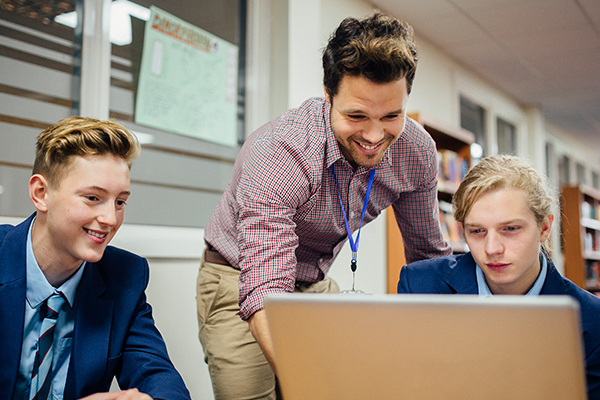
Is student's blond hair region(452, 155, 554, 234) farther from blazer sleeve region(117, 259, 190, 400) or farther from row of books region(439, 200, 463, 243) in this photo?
row of books region(439, 200, 463, 243)

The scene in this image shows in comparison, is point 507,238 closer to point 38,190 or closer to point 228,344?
point 228,344

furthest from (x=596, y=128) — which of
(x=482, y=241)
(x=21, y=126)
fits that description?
(x=21, y=126)

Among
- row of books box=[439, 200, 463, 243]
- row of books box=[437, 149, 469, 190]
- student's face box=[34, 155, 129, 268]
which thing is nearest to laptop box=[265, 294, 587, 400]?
student's face box=[34, 155, 129, 268]

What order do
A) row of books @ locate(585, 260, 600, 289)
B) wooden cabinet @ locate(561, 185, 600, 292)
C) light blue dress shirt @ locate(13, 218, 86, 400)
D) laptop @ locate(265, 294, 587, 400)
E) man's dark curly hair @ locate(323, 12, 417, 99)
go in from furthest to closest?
row of books @ locate(585, 260, 600, 289)
wooden cabinet @ locate(561, 185, 600, 292)
man's dark curly hair @ locate(323, 12, 417, 99)
light blue dress shirt @ locate(13, 218, 86, 400)
laptop @ locate(265, 294, 587, 400)

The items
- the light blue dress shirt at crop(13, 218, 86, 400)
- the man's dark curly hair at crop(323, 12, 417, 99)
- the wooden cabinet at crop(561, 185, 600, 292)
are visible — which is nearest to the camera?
the light blue dress shirt at crop(13, 218, 86, 400)

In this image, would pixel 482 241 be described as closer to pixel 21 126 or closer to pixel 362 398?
pixel 362 398

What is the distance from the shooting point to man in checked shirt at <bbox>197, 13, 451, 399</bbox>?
1228mm

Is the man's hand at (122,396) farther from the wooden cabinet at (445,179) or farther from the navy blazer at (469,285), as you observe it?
the wooden cabinet at (445,179)

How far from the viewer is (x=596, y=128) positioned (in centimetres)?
703

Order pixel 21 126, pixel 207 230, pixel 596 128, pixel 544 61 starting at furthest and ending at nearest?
pixel 596 128 < pixel 544 61 < pixel 21 126 < pixel 207 230

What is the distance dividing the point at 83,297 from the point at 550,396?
1.05 meters

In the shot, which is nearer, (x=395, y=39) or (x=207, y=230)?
(x=395, y=39)

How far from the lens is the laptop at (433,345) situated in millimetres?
580

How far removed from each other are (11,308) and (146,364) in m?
0.33
